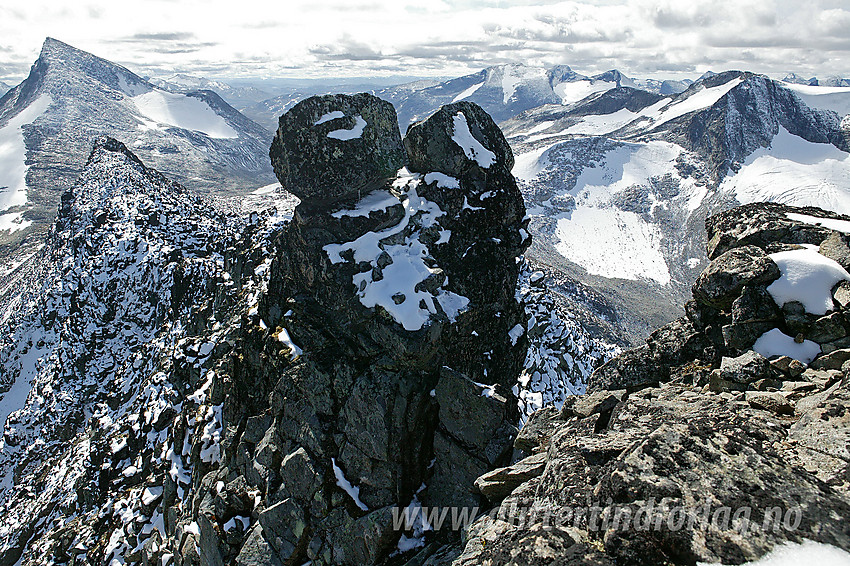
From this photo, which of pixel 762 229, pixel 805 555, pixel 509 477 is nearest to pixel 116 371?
pixel 509 477

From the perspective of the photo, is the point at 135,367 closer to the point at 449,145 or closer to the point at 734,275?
the point at 449,145

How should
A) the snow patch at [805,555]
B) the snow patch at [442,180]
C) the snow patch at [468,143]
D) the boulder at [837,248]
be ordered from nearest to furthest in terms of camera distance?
1. the snow patch at [805,555]
2. the boulder at [837,248]
3. the snow patch at [442,180]
4. the snow patch at [468,143]

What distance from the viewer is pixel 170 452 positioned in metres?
37.3

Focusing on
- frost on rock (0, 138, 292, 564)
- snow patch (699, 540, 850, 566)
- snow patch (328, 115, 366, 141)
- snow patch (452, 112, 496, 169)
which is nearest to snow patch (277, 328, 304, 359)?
frost on rock (0, 138, 292, 564)

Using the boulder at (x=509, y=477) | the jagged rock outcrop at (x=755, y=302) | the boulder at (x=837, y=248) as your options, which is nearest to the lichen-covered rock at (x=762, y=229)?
the jagged rock outcrop at (x=755, y=302)

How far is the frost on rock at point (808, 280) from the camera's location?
15875 mm

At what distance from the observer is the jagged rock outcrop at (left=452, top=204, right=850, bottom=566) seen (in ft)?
33.4

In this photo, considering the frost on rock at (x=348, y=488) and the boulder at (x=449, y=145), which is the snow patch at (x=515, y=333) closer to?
the boulder at (x=449, y=145)

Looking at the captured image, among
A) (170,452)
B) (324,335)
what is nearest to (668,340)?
(324,335)

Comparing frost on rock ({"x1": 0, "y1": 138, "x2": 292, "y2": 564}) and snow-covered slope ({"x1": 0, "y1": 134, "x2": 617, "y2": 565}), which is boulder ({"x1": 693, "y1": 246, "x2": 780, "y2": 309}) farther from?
frost on rock ({"x1": 0, "y1": 138, "x2": 292, "y2": 564})

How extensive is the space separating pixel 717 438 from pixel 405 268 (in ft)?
62.1

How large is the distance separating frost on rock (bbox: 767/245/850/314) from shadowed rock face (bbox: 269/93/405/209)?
77.9 feet

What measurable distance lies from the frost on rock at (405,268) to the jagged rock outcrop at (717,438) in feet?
29.8

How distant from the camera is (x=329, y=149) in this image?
101 ft
